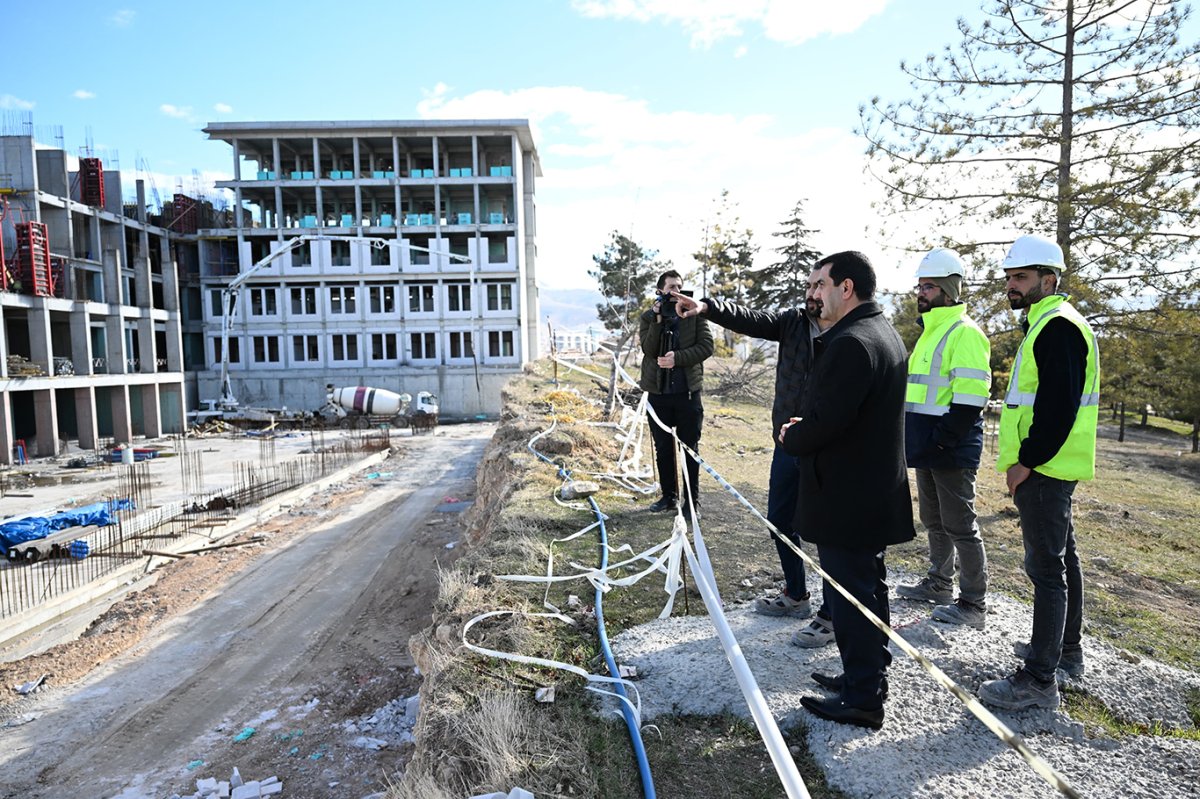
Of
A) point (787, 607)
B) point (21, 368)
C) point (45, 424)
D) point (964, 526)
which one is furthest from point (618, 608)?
point (45, 424)

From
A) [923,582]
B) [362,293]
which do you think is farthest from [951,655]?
[362,293]

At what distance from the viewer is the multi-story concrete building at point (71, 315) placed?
81.0ft

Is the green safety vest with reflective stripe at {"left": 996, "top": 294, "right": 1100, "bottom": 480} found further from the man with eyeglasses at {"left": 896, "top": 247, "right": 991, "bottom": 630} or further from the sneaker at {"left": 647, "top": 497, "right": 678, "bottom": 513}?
the sneaker at {"left": 647, "top": 497, "right": 678, "bottom": 513}

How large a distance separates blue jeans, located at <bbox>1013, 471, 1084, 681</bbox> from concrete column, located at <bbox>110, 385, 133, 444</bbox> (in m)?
32.4

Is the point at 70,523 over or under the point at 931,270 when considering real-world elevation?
under

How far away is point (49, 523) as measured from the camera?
12.7 m

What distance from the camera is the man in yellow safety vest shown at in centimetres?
320

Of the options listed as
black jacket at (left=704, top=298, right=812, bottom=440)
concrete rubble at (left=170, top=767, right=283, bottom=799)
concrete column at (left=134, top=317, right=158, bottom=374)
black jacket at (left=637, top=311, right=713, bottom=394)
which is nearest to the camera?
black jacket at (left=704, top=298, right=812, bottom=440)

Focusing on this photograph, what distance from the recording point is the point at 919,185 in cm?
976

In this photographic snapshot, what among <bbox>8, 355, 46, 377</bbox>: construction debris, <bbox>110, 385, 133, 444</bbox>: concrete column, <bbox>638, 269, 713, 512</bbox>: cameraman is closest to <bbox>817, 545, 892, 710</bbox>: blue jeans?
<bbox>638, 269, 713, 512</bbox>: cameraman

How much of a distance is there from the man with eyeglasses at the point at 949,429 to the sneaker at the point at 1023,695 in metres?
0.89

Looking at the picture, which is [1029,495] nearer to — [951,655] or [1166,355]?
[951,655]

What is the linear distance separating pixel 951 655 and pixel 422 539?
10.6 metres

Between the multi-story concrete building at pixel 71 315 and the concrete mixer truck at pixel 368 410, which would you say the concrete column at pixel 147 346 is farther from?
the concrete mixer truck at pixel 368 410
